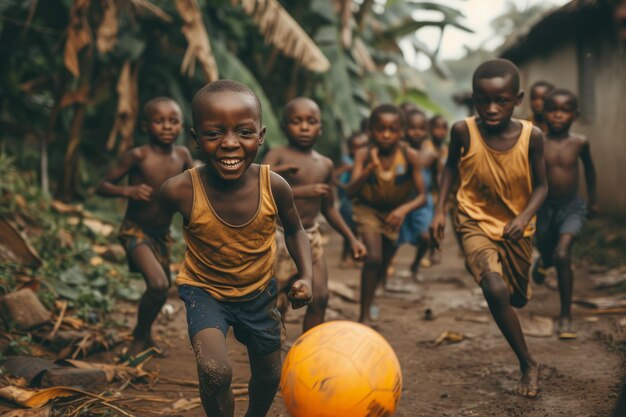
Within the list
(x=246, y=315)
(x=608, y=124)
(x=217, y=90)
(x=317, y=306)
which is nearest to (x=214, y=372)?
(x=246, y=315)

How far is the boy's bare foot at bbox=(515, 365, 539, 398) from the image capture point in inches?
152

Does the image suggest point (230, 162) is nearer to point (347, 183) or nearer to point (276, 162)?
point (276, 162)

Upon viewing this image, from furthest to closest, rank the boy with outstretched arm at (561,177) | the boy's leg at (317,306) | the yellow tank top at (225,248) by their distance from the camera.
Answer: the boy with outstretched arm at (561,177), the boy's leg at (317,306), the yellow tank top at (225,248)

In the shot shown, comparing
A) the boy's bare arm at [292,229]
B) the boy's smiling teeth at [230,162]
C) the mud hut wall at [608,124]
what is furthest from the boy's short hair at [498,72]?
the mud hut wall at [608,124]

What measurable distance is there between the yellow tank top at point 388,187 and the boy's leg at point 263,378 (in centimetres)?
287

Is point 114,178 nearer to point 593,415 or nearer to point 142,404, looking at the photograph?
point 142,404

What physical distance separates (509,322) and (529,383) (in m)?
0.36

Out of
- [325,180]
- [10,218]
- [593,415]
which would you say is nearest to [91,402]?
[325,180]

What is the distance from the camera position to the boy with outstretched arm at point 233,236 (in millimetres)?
2898

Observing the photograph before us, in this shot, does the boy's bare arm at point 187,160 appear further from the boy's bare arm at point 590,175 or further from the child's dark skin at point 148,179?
the boy's bare arm at point 590,175

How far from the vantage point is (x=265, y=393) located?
314 cm

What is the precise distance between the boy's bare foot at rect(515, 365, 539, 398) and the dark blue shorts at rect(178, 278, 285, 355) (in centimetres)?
153

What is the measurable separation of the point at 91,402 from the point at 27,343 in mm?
1077

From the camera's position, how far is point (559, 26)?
11836 millimetres
